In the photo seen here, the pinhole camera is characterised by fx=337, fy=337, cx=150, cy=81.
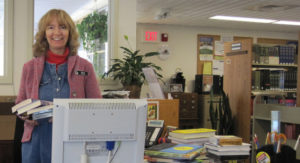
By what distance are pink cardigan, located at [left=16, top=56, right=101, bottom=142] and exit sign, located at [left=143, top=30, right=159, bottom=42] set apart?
19.5 feet

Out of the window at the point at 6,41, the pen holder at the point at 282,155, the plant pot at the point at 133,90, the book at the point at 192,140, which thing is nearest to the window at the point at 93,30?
the plant pot at the point at 133,90

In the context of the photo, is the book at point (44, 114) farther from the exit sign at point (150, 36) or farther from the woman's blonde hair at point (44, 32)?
the exit sign at point (150, 36)

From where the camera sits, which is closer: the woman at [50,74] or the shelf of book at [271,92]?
the woman at [50,74]

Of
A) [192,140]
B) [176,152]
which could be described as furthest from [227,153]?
[176,152]

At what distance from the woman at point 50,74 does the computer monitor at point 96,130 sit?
70 centimetres

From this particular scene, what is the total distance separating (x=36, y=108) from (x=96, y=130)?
0.43 metres

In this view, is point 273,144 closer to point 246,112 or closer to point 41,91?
point 41,91

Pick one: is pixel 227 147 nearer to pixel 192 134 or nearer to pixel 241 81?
pixel 192 134

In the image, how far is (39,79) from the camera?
2.06 m

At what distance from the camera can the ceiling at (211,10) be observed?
5871mm

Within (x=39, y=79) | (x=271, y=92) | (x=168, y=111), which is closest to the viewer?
(x=39, y=79)

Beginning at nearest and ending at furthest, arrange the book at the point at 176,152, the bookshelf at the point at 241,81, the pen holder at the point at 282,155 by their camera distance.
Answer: the pen holder at the point at 282,155, the book at the point at 176,152, the bookshelf at the point at 241,81

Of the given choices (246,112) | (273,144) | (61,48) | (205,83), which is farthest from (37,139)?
(205,83)

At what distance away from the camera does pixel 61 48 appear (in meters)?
2.16
